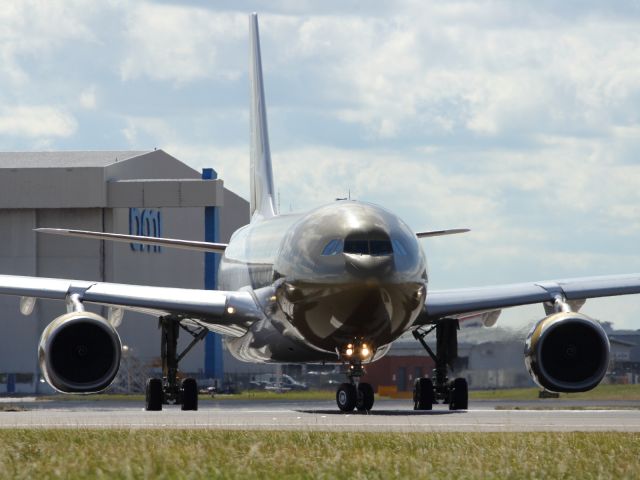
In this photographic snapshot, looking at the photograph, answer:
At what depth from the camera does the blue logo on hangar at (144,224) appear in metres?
84.8

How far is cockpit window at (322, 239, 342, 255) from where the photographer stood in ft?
84.9

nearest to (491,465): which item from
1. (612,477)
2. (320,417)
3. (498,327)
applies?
(612,477)

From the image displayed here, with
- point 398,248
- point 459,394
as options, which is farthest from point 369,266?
point 459,394

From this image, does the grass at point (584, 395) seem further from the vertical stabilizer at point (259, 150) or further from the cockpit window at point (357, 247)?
the cockpit window at point (357, 247)

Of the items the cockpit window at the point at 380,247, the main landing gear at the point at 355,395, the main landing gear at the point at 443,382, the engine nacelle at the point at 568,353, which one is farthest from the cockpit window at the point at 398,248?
the main landing gear at the point at 443,382

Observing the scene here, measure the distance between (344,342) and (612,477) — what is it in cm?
1436

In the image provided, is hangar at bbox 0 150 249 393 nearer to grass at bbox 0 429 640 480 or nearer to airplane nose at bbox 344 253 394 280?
A: airplane nose at bbox 344 253 394 280

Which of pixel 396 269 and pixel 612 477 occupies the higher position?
pixel 396 269

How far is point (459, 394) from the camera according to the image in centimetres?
3030

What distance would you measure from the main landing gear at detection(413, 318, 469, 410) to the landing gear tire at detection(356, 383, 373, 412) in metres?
3.13

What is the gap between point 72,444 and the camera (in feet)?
53.7

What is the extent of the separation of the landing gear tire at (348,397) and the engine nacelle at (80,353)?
4272 mm

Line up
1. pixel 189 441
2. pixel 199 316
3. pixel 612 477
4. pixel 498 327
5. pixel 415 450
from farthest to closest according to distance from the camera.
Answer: pixel 498 327
pixel 199 316
pixel 189 441
pixel 415 450
pixel 612 477

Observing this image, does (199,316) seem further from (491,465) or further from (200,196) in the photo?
(200,196)
